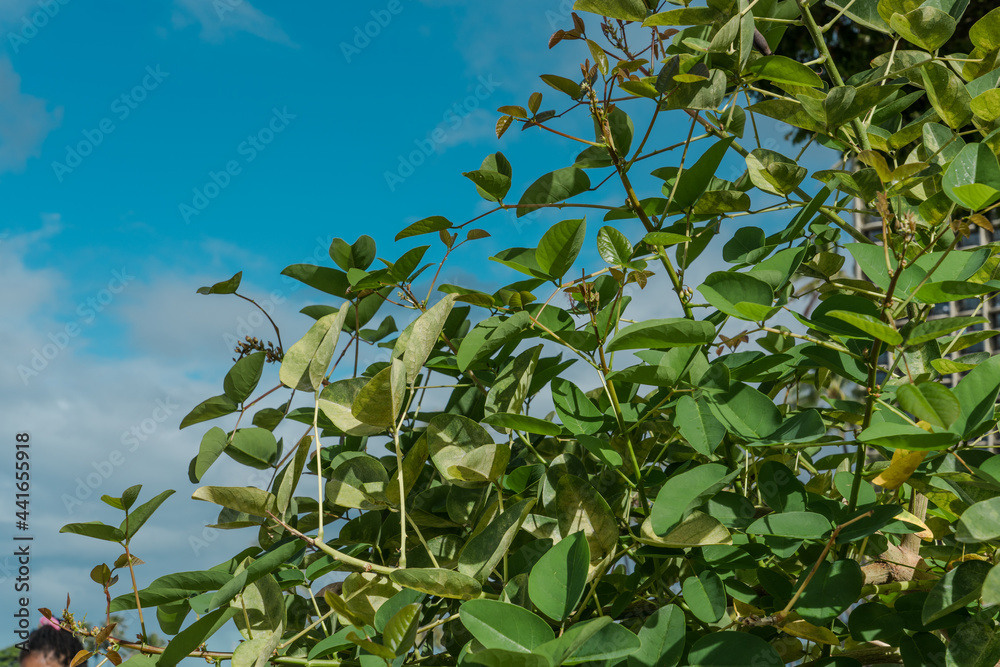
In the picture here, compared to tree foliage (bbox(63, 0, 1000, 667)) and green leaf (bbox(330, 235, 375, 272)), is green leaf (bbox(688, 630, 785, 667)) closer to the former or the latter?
tree foliage (bbox(63, 0, 1000, 667))

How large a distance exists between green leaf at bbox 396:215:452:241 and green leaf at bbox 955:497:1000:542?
41 cm

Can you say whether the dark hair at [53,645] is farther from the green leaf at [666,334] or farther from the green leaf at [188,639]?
the green leaf at [666,334]

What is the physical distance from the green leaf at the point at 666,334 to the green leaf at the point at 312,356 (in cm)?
19

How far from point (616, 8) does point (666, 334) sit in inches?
11.1

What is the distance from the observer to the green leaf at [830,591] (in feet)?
1.36

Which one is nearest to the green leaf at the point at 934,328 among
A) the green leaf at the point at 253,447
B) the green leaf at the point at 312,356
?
the green leaf at the point at 312,356

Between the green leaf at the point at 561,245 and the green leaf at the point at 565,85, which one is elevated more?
the green leaf at the point at 565,85

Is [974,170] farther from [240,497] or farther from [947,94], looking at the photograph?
[240,497]

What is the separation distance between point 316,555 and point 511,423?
0.82 ft

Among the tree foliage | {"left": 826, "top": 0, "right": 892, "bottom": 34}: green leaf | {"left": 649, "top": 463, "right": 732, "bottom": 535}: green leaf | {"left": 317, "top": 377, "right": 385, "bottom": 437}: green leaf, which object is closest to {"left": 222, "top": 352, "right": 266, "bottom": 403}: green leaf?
the tree foliage

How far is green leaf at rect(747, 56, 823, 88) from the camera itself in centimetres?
53

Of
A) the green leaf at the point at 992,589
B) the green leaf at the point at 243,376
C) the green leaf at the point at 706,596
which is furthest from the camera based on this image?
the green leaf at the point at 243,376

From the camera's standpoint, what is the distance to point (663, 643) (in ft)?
1.33

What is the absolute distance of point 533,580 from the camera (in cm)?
40
